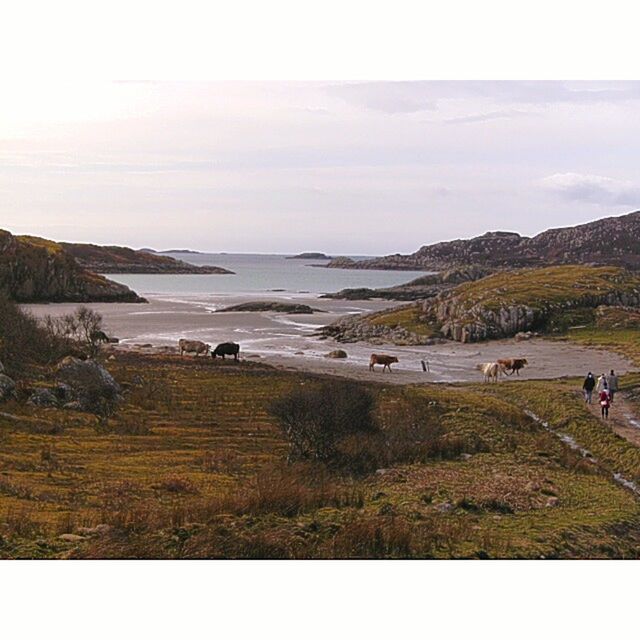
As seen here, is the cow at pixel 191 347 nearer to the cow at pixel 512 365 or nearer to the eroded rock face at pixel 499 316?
the cow at pixel 512 365

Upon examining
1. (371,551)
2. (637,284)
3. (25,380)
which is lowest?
(371,551)

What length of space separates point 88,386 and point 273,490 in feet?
19.8

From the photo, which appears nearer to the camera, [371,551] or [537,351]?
[371,551]

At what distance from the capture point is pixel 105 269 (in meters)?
42.3

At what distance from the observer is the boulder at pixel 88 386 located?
13.5 m

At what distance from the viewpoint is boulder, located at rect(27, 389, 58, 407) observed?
12922mm

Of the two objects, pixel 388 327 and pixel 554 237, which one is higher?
pixel 554 237

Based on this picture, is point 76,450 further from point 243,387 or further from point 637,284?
point 637,284

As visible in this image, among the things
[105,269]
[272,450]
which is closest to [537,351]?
[272,450]

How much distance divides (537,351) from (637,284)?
25.2ft

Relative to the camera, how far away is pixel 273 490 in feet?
30.4

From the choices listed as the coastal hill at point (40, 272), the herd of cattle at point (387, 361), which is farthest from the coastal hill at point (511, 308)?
the coastal hill at point (40, 272)

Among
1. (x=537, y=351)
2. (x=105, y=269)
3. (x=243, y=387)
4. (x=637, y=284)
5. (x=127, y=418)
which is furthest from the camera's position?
(x=105, y=269)

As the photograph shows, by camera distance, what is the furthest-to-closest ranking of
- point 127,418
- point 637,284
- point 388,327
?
1. point 388,327
2. point 637,284
3. point 127,418
